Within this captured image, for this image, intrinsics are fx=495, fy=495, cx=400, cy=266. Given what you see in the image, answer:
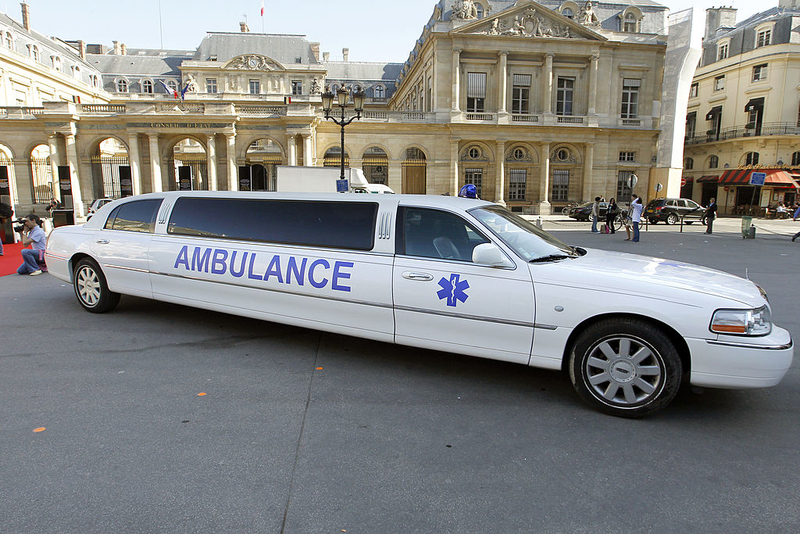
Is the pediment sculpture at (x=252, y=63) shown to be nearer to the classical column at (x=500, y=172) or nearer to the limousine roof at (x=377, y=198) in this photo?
the classical column at (x=500, y=172)

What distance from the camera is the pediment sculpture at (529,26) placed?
131 feet

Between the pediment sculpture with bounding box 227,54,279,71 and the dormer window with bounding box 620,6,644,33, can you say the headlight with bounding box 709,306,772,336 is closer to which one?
the dormer window with bounding box 620,6,644,33

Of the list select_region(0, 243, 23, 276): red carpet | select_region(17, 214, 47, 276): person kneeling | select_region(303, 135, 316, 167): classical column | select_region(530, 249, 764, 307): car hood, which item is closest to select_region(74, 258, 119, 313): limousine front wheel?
select_region(17, 214, 47, 276): person kneeling

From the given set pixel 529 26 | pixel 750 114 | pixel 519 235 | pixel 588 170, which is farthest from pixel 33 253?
pixel 750 114

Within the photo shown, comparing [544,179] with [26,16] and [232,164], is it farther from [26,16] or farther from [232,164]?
[26,16]

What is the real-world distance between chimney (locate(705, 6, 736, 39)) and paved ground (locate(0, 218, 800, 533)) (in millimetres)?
62501

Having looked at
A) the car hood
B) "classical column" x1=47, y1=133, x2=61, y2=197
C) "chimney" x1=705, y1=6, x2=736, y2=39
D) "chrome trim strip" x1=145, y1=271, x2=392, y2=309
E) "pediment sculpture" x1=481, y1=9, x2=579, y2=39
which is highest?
"chimney" x1=705, y1=6, x2=736, y2=39

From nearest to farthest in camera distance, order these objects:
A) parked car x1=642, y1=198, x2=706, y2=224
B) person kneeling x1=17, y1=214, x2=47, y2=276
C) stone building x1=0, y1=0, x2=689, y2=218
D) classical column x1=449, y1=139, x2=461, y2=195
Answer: person kneeling x1=17, y1=214, x2=47, y2=276
parked car x1=642, y1=198, x2=706, y2=224
stone building x1=0, y1=0, x2=689, y2=218
classical column x1=449, y1=139, x2=461, y2=195

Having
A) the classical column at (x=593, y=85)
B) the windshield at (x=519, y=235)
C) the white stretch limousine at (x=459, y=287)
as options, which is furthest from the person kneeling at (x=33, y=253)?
the classical column at (x=593, y=85)

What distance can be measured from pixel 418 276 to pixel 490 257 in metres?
0.71

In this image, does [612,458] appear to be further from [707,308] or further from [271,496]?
[271,496]

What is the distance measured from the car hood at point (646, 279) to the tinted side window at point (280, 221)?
1.83 metres

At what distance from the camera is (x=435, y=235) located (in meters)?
4.75

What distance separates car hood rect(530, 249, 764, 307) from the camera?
12.6 feet
